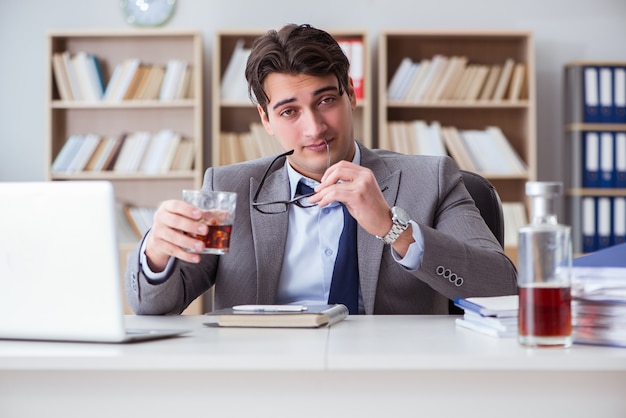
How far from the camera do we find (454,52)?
4.57m

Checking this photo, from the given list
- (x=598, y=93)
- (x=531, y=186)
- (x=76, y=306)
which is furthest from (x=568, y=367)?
(x=598, y=93)

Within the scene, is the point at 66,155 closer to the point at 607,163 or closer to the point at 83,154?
the point at 83,154

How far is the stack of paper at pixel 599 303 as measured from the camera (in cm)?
113

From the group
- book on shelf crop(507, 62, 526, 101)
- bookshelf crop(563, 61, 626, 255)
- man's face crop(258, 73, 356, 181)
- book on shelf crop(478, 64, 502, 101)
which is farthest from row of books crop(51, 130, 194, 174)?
man's face crop(258, 73, 356, 181)

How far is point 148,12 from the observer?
179 inches

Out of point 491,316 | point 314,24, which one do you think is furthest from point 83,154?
point 491,316

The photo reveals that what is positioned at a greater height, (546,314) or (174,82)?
(174,82)

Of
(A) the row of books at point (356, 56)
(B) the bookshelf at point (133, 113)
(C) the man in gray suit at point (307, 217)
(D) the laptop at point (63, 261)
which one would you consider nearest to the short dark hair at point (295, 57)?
(C) the man in gray suit at point (307, 217)

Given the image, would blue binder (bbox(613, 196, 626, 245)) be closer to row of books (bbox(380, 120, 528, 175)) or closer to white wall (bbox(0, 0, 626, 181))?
white wall (bbox(0, 0, 626, 181))

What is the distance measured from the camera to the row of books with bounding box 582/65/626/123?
4.35 metres

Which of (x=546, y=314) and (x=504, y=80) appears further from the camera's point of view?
(x=504, y=80)

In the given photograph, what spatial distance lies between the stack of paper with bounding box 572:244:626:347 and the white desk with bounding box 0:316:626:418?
1.8 inches

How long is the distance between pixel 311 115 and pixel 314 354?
3.13 feet

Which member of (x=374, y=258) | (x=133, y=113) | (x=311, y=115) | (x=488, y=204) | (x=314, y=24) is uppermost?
(x=314, y=24)
